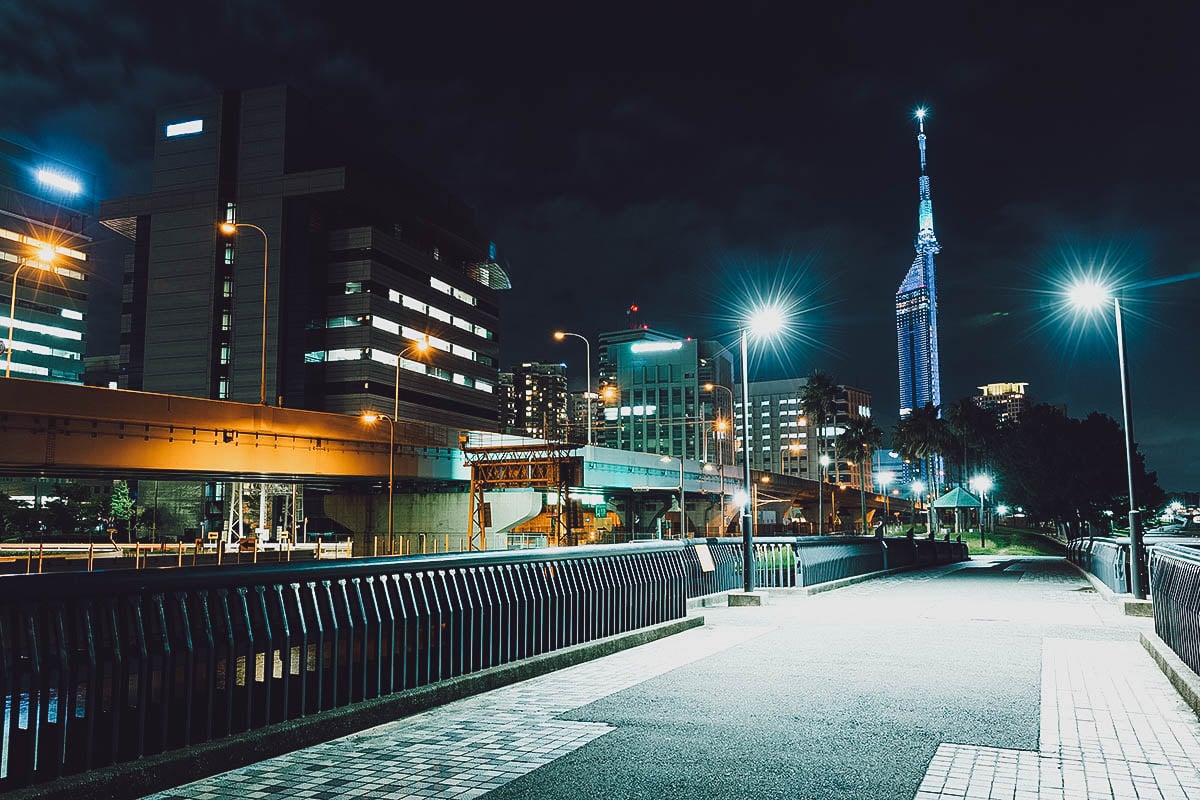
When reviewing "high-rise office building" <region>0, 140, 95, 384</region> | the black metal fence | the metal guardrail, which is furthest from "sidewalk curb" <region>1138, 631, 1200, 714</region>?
"high-rise office building" <region>0, 140, 95, 384</region>

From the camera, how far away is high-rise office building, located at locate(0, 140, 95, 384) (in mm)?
132250

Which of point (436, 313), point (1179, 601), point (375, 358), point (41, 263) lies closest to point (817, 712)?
point (1179, 601)

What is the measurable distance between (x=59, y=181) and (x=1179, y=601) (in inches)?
6485

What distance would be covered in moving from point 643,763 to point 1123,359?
52.8ft

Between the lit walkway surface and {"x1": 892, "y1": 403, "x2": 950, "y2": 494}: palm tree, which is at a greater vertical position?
{"x1": 892, "y1": 403, "x2": 950, "y2": 494}: palm tree

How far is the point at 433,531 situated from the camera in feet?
231

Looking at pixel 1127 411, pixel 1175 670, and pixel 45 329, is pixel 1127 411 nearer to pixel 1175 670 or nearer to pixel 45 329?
pixel 1175 670

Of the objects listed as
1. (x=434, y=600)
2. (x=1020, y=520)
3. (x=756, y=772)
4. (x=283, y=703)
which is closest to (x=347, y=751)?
(x=283, y=703)

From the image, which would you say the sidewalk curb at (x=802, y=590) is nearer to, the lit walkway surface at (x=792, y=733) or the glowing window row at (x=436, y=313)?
the lit walkway surface at (x=792, y=733)

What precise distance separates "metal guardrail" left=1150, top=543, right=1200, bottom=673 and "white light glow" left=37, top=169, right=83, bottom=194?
161026 mm

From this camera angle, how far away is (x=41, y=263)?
128375 mm

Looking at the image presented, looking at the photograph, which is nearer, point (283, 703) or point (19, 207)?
point (283, 703)

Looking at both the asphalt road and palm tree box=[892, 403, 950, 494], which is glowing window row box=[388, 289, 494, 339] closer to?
palm tree box=[892, 403, 950, 494]

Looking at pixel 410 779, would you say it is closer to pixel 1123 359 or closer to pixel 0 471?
pixel 1123 359
